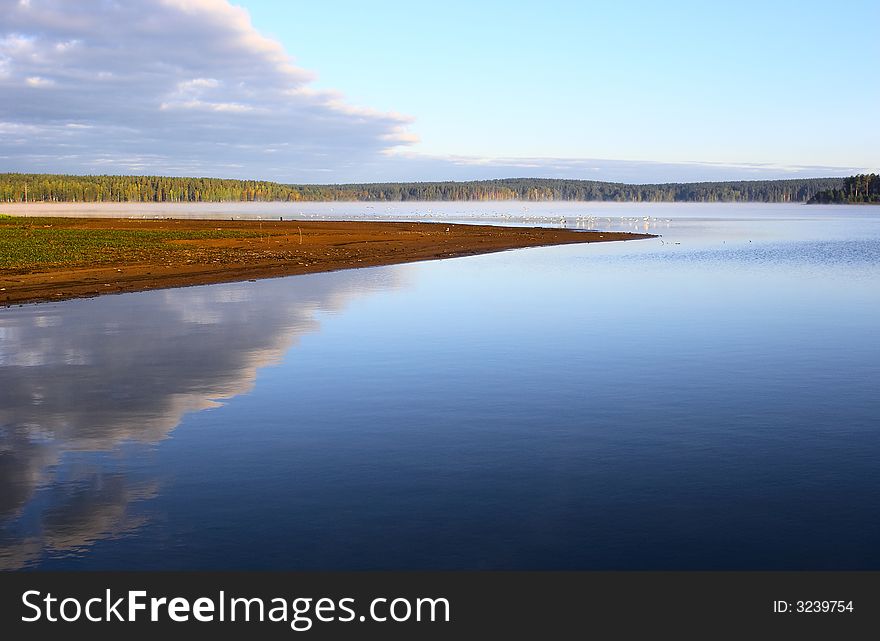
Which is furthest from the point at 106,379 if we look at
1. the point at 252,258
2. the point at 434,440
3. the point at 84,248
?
the point at 84,248

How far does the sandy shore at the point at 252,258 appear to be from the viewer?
113 feet

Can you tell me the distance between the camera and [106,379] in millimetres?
16828

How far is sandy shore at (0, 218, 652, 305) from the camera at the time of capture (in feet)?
113

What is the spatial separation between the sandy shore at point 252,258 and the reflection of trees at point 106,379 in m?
4.06

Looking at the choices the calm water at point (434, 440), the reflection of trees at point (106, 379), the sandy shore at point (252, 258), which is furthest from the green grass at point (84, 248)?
the calm water at point (434, 440)

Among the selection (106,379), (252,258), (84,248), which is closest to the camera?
(106,379)

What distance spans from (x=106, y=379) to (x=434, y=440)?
7.20 m

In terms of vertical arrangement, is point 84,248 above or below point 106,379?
above

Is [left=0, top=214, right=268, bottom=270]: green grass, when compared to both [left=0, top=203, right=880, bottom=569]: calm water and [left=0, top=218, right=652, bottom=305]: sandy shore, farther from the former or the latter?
[left=0, top=203, right=880, bottom=569]: calm water

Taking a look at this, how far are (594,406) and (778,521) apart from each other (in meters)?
5.56

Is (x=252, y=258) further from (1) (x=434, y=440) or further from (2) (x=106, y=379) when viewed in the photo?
(1) (x=434, y=440)

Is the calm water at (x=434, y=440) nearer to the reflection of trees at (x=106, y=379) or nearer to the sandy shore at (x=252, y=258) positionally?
the reflection of trees at (x=106, y=379)

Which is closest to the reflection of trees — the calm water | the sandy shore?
the calm water

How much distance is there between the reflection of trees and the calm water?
0.06 meters
